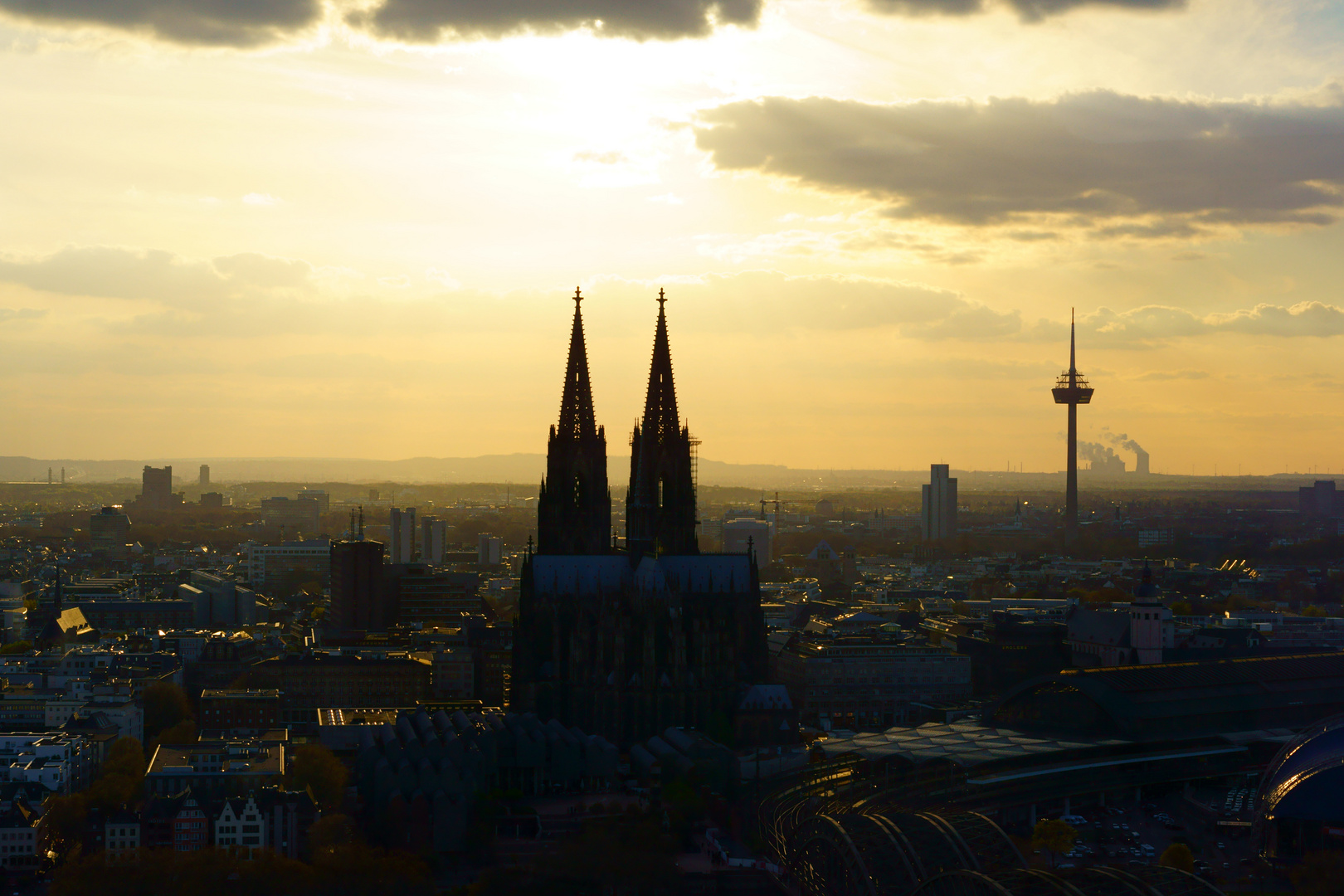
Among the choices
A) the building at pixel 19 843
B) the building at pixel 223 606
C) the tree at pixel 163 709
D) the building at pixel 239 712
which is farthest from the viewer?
the building at pixel 223 606

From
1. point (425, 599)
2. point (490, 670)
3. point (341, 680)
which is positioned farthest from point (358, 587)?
point (341, 680)

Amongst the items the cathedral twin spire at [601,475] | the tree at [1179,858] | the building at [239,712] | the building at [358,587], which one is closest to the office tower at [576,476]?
the cathedral twin spire at [601,475]

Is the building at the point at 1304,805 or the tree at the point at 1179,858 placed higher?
the building at the point at 1304,805

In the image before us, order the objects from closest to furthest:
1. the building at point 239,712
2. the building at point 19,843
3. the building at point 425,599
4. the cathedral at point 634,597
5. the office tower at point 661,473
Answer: the building at point 19,843 → the cathedral at point 634,597 → the office tower at point 661,473 → the building at point 239,712 → the building at point 425,599

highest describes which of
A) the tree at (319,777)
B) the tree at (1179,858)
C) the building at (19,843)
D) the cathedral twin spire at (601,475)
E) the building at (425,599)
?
the cathedral twin spire at (601,475)

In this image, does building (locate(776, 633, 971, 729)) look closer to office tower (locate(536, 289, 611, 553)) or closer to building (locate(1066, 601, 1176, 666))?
building (locate(1066, 601, 1176, 666))

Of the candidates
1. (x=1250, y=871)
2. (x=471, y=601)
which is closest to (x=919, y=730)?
(x=1250, y=871)

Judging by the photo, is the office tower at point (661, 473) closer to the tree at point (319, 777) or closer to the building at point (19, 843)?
the tree at point (319, 777)

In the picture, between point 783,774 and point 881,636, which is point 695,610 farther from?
point 881,636
